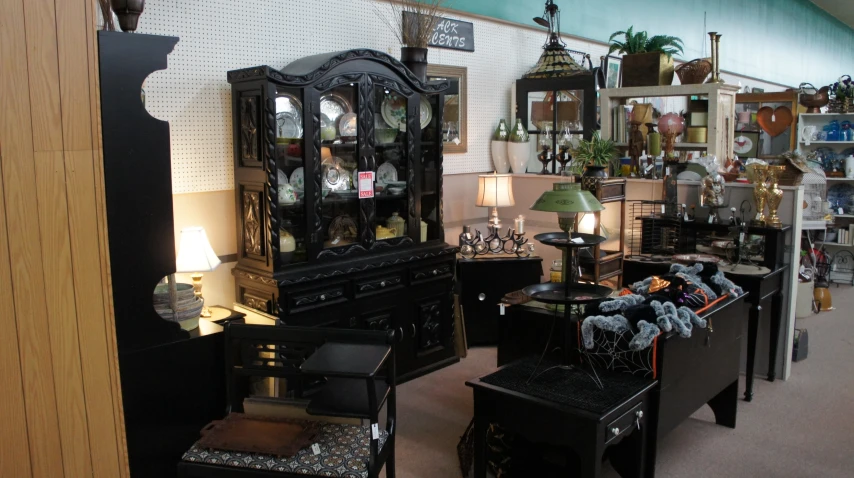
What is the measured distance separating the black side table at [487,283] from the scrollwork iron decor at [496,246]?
0.09m

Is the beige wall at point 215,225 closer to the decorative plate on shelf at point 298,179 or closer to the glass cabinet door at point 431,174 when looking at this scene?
the decorative plate on shelf at point 298,179

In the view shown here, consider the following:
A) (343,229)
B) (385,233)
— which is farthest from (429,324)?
(343,229)

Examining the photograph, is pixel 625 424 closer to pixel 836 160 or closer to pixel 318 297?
pixel 318 297

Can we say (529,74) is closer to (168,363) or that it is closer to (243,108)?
(243,108)

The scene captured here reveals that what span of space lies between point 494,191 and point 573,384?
9.49ft

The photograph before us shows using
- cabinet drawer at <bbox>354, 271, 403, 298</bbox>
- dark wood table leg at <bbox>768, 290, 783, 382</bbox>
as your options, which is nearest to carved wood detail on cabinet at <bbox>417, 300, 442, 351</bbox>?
cabinet drawer at <bbox>354, 271, 403, 298</bbox>

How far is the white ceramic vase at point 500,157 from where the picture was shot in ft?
20.7

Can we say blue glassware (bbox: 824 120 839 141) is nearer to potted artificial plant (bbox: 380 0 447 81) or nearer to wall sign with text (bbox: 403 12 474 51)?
wall sign with text (bbox: 403 12 474 51)

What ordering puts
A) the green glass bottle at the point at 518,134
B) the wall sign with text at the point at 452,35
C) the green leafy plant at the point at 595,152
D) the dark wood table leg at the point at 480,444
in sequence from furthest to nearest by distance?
1. the green glass bottle at the point at 518,134
2. the wall sign with text at the point at 452,35
3. the green leafy plant at the point at 595,152
4. the dark wood table leg at the point at 480,444

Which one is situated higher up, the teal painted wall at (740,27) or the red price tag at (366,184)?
the teal painted wall at (740,27)

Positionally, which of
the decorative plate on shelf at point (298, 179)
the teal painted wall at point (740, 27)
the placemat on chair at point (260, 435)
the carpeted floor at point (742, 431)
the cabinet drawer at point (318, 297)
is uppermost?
the teal painted wall at point (740, 27)

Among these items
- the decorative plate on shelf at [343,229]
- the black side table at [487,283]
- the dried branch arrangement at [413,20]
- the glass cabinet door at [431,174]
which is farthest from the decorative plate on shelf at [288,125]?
the black side table at [487,283]

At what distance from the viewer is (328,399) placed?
296 cm

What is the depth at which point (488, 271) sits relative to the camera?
222 inches
